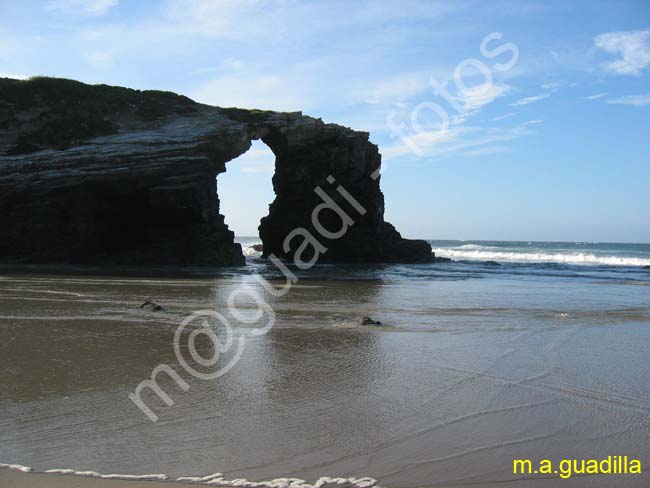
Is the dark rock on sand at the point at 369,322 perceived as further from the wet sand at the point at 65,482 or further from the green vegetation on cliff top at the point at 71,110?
the green vegetation on cliff top at the point at 71,110

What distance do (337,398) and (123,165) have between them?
24.2 m

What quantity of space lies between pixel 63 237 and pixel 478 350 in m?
24.4

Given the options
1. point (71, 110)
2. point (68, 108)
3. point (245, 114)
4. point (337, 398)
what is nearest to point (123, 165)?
point (71, 110)

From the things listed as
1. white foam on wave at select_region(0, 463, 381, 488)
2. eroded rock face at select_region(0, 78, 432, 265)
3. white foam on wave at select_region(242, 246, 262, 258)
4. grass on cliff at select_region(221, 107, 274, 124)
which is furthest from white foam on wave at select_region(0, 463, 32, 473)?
white foam on wave at select_region(242, 246, 262, 258)

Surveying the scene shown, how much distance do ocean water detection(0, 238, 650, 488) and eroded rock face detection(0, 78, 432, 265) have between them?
17141 mm

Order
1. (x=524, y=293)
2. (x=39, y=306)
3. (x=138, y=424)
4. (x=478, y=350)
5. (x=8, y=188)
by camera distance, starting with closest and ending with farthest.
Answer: (x=138, y=424) < (x=478, y=350) < (x=39, y=306) < (x=524, y=293) < (x=8, y=188)

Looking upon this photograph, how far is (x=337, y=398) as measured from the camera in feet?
16.7

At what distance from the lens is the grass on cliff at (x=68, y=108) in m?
29.4

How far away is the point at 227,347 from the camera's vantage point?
7.43 metres

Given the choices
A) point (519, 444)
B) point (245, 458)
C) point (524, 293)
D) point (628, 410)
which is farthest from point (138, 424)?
point (524, 293)

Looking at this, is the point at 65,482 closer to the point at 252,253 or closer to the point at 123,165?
the point at 123,165

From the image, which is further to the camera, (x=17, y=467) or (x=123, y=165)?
(x=123, y=165)

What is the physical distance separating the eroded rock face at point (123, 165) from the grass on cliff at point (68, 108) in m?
0.06

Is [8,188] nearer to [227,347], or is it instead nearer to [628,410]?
[227,347]
